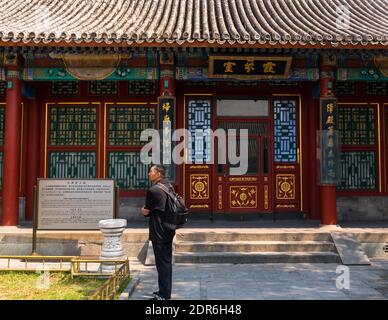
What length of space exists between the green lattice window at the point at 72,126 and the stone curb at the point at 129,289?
175 inches

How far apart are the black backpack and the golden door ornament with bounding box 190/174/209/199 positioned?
449 centimetres

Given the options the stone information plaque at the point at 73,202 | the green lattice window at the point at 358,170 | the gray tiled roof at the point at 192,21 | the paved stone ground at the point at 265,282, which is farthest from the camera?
the green lattice window at the point at 358,170

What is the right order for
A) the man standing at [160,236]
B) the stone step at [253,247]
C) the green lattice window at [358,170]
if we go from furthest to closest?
the green lattice window at [358,170] < the stone step at [253,247] < the man standing at [160,236]

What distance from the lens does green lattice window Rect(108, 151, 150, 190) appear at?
29.9 ft

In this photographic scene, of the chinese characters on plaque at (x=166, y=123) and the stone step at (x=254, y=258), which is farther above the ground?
the chinese characters on plaque at (x=166, y=123)

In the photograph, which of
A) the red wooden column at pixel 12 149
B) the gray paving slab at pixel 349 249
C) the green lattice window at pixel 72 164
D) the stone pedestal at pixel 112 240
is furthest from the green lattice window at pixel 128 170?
the gray paving slab at pixel 349 249

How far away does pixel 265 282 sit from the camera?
561cm

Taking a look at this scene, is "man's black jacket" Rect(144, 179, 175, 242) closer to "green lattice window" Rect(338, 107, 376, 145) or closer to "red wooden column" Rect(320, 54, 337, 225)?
"red wooden column" Rect(320, 54, 337, 225)

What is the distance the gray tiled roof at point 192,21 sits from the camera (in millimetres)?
7242

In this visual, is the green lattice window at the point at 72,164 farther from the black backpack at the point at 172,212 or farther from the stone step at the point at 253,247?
the black backpack at the point at 172,212

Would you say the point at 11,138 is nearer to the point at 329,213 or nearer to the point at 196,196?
the point at 196,196


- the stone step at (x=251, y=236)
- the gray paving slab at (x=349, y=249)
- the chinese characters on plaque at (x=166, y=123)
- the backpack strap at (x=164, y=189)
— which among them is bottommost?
the gray paving slab at (x=349, y=249)

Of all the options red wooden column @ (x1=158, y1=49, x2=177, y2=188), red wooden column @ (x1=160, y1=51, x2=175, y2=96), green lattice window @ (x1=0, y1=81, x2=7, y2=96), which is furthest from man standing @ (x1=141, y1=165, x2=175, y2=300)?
green lattice window @ (x1=0, y1=81, x2=7, y2=96)
